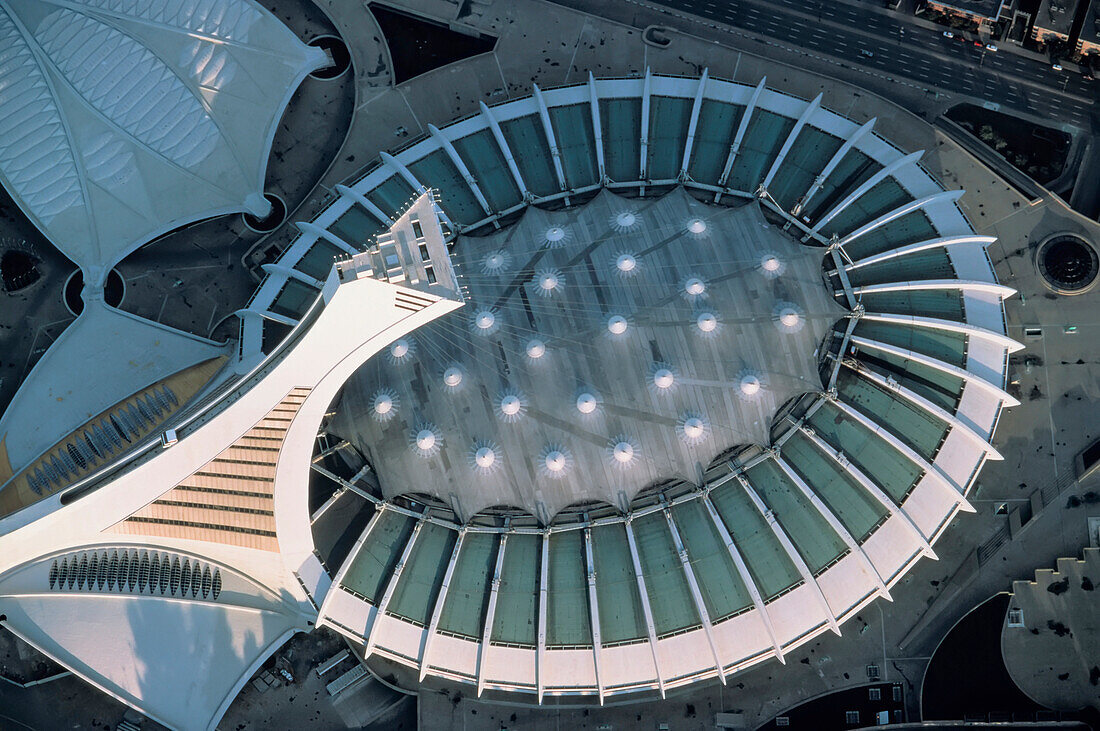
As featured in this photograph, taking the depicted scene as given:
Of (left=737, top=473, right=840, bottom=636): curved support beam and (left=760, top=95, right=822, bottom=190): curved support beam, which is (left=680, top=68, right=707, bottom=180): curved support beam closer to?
(left=760, top=95, right=822, bottom=190): curved support beam

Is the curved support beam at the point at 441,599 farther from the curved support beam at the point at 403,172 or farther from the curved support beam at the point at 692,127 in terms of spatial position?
the curved support beam at the point at 692,127

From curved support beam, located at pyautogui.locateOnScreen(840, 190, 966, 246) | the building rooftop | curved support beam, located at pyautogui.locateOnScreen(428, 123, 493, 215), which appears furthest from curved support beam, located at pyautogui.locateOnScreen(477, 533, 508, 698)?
curved support beam, located at pyautogui.locateOnScreen(840, 190, 966, 246)

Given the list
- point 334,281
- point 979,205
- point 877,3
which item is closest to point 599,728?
point 334,281

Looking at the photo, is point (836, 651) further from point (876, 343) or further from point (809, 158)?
point (809, 158)

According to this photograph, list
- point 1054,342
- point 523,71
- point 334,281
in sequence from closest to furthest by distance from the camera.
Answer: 1. point 334,281
2. point 1054,342
3. point 523,71

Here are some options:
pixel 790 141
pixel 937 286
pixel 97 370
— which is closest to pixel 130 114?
pixel 97 370

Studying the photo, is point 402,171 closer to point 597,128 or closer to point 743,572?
point 597,128

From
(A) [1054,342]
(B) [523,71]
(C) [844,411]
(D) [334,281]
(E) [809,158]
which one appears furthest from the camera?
(B) [523,71]
